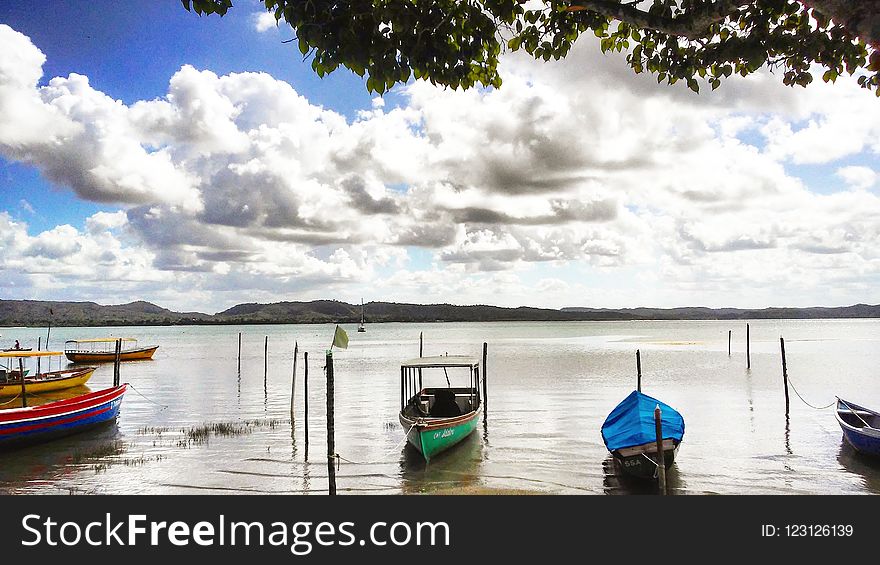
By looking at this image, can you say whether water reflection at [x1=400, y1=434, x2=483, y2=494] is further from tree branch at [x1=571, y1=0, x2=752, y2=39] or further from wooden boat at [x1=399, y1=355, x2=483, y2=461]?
tree branch at [x1=571, y1=0, x2=752, y2=39]

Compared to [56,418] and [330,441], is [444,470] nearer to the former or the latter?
[330,441]

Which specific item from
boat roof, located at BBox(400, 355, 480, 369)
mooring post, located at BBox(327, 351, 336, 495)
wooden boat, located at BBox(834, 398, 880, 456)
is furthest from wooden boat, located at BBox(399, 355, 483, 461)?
wooden boat, located at BBox(834, 398, 880, 456)

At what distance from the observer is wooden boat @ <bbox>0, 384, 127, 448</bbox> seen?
19736 mm

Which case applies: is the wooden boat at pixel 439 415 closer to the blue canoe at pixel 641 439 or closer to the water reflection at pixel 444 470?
the water reflection at pixel 444 470

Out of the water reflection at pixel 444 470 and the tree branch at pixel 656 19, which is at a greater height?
the tree branch at pixel 656 19

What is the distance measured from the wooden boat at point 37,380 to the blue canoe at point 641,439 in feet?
76.5

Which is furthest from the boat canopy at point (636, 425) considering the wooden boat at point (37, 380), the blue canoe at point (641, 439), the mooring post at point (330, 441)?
the wooden boat at point (37, 380)

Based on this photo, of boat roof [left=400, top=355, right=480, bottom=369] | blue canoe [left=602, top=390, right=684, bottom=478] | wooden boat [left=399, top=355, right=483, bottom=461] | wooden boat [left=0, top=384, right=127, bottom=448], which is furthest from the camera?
boat roof [left=400, top=355, right=480, bottom=369]

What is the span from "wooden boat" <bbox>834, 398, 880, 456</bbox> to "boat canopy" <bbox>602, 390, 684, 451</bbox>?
19.3 feet

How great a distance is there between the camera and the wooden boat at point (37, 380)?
26.4 meters
